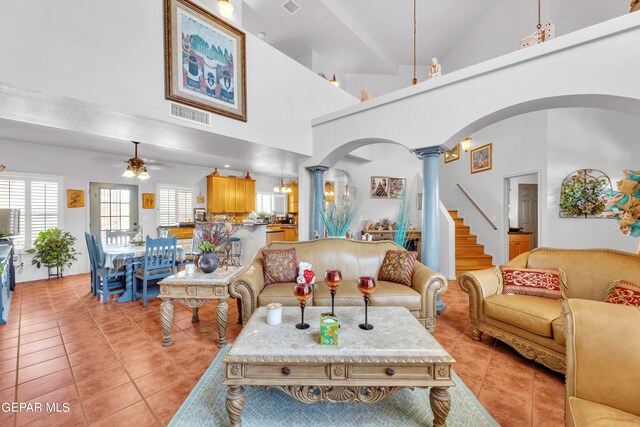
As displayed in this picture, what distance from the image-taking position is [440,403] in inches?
56.1

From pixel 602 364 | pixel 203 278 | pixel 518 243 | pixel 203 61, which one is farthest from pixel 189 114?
pixel 518 243

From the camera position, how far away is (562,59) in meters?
2.47

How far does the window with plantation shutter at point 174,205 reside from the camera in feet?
23.0

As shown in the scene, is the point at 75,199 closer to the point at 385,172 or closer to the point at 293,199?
the point at 293,199

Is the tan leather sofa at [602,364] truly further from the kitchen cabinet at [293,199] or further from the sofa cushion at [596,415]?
the kitchen cabinet at [293,199]

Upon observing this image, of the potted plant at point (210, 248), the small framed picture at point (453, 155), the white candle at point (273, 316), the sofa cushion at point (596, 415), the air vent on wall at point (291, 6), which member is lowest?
the sofa cushion at point (596, 415)

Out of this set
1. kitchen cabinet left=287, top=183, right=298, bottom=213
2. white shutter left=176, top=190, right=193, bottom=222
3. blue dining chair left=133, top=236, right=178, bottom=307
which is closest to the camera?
blue dining chair left=133, top=236, right=178, bottom=307

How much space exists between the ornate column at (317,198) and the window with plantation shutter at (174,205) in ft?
14.6

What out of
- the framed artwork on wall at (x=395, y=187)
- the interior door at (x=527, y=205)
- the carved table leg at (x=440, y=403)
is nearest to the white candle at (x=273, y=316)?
the carved table leg at (x=440, y=403)

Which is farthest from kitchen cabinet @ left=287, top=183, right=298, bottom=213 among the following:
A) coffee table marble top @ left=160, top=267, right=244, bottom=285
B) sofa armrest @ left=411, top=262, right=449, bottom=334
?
sofa armrest @ left=411, top=262, right=449, bottom=334

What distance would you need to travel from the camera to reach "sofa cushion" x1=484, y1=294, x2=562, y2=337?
80.5 inches

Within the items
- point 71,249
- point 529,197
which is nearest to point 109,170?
point 71,249

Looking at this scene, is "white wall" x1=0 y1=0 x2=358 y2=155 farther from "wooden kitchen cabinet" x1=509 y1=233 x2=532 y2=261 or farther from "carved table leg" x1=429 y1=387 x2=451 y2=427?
"wooden kitchen cabinet" x1=509 y1=233 x2=532 y2=261

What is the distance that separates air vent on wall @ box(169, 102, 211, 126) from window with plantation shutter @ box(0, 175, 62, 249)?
447 cm
